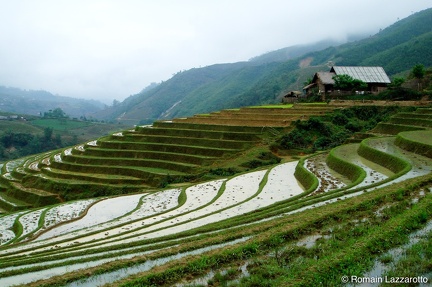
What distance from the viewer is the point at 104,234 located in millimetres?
14320

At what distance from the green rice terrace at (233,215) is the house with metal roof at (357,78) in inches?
338

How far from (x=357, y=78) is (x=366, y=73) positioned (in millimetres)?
2335

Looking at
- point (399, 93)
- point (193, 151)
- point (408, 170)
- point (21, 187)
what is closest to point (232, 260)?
point (408, 170)

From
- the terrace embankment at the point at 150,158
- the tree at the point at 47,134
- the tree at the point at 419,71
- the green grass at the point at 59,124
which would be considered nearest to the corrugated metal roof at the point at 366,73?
the tree at the point at 419,71

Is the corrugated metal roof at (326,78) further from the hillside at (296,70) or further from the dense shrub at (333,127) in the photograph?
the hillside at (296,70)

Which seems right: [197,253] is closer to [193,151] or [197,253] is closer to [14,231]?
[14,231]

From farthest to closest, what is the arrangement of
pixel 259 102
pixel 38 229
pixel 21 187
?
pixel 259 102, pixel 21 187, pixel 38 229

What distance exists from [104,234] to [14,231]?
898 centimetres

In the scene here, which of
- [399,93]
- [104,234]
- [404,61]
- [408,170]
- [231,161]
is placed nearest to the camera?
[104,234]

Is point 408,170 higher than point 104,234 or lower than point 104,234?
lower

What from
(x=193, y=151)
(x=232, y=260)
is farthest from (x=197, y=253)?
(x=193, y=151)

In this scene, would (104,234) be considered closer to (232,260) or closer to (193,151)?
(232,260)

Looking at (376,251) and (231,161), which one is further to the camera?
(231,161)

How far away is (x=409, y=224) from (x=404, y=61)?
78.4 m
